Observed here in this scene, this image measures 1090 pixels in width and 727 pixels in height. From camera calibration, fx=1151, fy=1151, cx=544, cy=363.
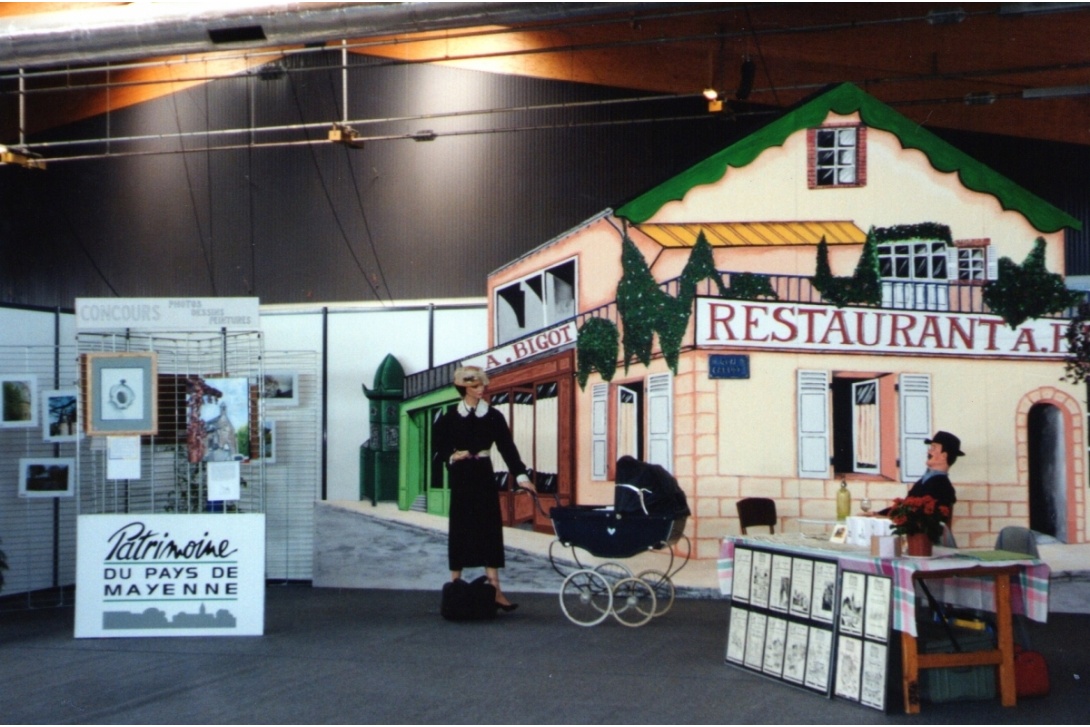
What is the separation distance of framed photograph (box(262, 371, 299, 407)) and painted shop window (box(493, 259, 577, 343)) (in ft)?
5.61

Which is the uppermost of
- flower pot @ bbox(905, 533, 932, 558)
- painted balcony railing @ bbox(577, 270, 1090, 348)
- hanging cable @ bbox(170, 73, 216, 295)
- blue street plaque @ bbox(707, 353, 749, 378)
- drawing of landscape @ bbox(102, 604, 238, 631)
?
hanging cable @ bbox(170, 73, 216, 295)

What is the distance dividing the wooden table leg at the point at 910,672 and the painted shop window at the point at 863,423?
9.57 ft

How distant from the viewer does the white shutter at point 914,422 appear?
7.76 metres

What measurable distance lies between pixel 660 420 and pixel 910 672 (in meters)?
3.34

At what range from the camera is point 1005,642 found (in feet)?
16.7

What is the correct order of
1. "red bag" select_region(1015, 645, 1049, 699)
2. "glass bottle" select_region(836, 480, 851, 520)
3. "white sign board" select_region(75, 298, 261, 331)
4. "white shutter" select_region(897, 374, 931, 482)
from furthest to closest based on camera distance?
Result: 1. "white shutter" select_region(897, 374, 931, 482)
2. "white sign board" select_region(75, 298, 261, 331)
3. "glass bottle" select_region(836, 480, 851, 520)
4. "red bag" select_region(1015, 645, 1049, 699)

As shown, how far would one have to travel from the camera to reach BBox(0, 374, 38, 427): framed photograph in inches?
338

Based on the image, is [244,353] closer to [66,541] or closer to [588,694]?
[66,541]

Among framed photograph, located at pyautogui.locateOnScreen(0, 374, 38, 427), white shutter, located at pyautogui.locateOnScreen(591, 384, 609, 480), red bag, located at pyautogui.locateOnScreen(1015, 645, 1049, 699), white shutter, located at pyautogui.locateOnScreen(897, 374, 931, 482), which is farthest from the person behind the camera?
framed photograph, located at pyautogui.locateOnScreen(0, 374, 38, 427)

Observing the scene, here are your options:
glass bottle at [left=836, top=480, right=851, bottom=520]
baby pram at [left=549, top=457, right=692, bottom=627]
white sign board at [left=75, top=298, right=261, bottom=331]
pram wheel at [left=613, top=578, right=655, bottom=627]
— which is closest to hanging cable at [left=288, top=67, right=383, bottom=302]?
white sign board at [left=75, top=298, right=261, bottom=331]

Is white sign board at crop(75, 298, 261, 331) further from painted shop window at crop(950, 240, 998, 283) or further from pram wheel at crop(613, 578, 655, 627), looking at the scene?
painted shop window at crop(950, 240, 998, 283)

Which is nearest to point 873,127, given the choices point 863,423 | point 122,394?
point 863,423

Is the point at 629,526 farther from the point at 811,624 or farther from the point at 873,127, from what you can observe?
the point at 873,127

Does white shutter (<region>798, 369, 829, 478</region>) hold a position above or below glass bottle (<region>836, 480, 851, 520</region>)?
above
